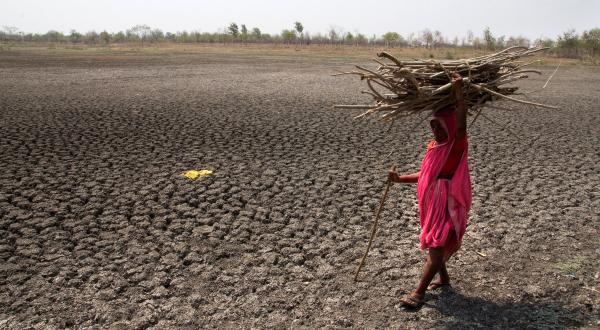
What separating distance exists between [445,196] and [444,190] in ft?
0.12

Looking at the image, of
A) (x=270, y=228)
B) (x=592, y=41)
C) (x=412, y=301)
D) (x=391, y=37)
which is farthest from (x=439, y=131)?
(x=391, y=37)

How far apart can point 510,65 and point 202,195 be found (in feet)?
10.3

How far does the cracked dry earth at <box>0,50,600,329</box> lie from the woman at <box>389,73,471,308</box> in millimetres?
428

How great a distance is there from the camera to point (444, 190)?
2.71 metres

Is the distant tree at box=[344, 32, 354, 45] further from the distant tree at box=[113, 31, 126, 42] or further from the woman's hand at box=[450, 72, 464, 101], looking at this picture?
the woman's hand at box=[450, 72, 464, 101]

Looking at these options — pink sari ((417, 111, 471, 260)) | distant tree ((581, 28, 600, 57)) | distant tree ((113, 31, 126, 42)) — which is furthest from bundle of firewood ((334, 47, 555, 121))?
distant tree ((113, 31, 126, 42))

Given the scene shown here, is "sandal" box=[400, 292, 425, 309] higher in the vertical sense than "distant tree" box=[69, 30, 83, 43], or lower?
lower

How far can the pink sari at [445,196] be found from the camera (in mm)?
2674

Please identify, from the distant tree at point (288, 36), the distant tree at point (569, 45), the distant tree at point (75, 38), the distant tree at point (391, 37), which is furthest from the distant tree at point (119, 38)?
the distant tree at point (569, 45)

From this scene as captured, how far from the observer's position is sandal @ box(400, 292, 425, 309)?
2820 millimetres

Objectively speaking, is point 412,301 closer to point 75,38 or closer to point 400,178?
point 400,178

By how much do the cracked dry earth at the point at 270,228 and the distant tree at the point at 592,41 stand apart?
35803mm

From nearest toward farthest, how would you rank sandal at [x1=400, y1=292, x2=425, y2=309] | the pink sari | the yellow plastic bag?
the pink sari < sandal at [x1=400, y1=292, x2=425, y2=309] < the yellow plastic bag

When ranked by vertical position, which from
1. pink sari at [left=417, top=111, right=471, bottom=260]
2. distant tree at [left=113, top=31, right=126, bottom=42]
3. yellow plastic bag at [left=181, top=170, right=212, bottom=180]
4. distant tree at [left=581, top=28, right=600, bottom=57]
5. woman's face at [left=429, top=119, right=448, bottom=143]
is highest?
distant tree at [left=113, top=31, right=126, bottom=42]
